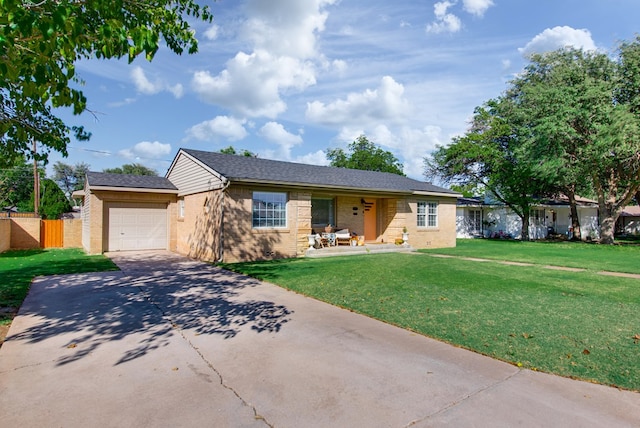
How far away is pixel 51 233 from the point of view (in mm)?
18266

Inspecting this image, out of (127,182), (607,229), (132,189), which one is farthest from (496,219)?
(127,182)

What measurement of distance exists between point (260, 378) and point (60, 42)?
13.0 ft

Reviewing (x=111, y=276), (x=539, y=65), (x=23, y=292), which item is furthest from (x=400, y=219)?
(x=539, y=65)

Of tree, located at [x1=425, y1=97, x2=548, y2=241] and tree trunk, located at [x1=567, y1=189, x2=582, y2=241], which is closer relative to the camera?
tree, located at [x1=425, y1=97, x2=548, y2=241]

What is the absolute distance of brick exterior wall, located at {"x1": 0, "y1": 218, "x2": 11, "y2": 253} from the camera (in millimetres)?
15794

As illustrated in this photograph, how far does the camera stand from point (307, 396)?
326cm

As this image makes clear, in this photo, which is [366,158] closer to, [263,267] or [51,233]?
[51,233]

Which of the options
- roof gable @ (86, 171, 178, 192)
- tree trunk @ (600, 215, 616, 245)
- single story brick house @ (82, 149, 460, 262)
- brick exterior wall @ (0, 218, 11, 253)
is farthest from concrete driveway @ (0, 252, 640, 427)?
tree trunk @ (600, 215, 616, 245)

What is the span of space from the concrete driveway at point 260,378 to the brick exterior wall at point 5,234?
43.6 feet

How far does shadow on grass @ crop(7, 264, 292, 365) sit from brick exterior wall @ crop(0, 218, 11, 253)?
996 cm

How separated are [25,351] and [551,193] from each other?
31368 millimetres

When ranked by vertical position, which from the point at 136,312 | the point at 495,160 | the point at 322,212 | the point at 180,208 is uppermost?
the point at 495,160

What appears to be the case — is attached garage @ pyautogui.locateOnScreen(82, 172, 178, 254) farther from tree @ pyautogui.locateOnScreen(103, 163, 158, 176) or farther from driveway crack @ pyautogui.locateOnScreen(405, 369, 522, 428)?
tree @ pyautogui.locateOnScreen(103, 163, 158, 176)

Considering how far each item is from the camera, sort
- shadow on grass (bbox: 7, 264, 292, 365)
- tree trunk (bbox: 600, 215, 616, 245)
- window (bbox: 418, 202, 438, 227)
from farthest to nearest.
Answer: tree trunk (bbox: 600, 215, 616, 245) < window (bbox: 418, 202, 438, 227) < shadow on grass (bbox: 7, 264, 292, 365)
